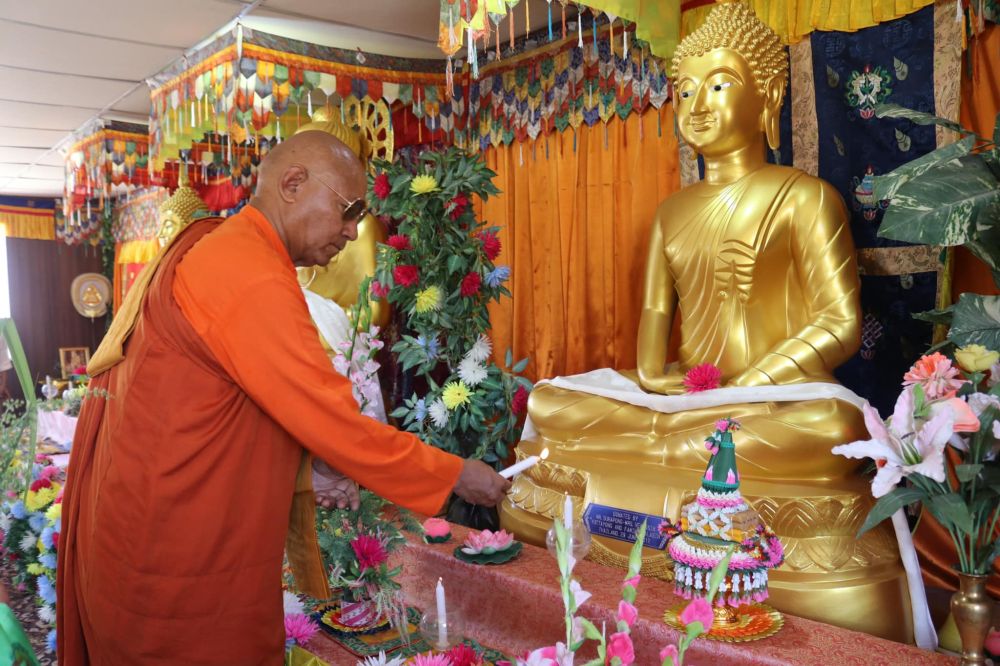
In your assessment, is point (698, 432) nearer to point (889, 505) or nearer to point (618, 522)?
point (618, 522)

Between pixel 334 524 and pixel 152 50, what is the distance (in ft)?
10.3

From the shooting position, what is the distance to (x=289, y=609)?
6.04ft

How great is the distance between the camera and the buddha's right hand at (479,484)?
1399mm

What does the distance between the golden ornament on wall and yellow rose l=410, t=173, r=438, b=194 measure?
7699 mm

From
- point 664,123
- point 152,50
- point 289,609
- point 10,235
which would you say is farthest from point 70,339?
point 289,609

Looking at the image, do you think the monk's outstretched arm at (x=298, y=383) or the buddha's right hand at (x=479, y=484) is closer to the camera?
the monk's outstretched arm at (x=298, y=383)

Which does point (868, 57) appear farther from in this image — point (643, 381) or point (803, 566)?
point (803, 566)

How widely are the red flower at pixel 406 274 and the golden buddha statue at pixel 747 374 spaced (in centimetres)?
64

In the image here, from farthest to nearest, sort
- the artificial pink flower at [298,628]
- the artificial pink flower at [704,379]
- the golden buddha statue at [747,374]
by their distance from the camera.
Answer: the artificial pink flower at [704,379] → the golden buddha statue at [747,374] → the artificial pink flower at [298,628]

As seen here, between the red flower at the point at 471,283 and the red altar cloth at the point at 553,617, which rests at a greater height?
the red flower at the point at 471,283

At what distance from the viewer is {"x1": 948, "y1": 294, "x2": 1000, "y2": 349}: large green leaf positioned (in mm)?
1891

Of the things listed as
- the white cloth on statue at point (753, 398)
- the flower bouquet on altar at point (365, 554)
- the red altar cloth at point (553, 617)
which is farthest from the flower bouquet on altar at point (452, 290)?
the flower bouquet on altar at point (365, 554)

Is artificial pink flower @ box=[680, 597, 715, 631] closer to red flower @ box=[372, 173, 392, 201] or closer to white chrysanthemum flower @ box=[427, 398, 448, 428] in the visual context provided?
white chrysanthemum flower @ box=[427, 398, 448, 428]

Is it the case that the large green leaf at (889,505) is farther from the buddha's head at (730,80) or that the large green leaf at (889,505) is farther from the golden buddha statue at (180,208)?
the golden buddha statue at (180,208)
